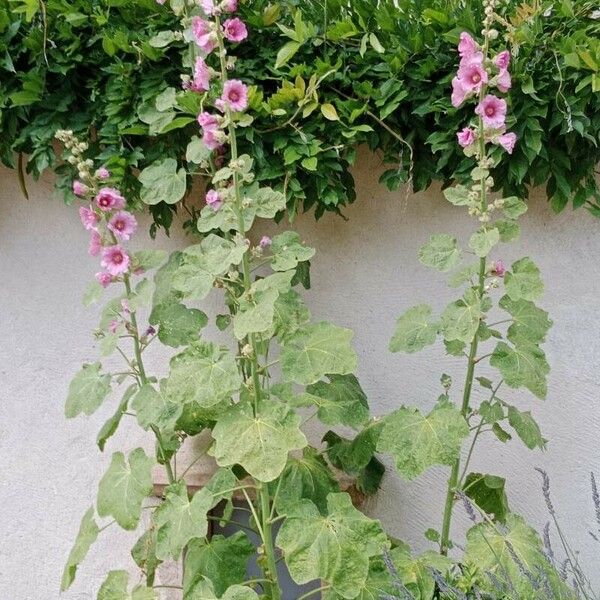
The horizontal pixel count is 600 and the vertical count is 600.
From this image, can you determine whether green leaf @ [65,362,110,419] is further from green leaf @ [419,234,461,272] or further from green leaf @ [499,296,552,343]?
green leaf @ [499,296,552,343]

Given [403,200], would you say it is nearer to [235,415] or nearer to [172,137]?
[172,137]

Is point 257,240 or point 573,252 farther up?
point 573,252

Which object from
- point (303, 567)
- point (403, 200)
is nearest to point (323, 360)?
point (303, 567)

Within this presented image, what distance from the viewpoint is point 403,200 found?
2203mm

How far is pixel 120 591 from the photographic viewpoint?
1817mm

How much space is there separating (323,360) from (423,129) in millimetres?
746

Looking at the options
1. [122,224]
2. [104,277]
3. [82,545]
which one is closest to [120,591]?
[82,545]

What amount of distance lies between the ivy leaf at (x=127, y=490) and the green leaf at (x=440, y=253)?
774 millimetres

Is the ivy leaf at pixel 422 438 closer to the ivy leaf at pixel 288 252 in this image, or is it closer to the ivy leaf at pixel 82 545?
the ivy leaf at pixel 288 252

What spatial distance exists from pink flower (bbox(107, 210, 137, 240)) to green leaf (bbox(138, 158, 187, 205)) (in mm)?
61

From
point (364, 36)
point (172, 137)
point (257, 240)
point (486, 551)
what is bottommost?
point (486, 551)

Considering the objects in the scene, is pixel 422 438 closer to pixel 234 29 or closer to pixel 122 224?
pixel 122 224

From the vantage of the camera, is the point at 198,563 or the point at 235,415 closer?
the point at 235,415

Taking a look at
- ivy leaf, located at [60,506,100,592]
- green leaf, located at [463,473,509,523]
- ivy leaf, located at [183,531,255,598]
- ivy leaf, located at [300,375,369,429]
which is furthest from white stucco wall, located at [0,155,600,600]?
ivy leaf, located at [183,531,255,598]
